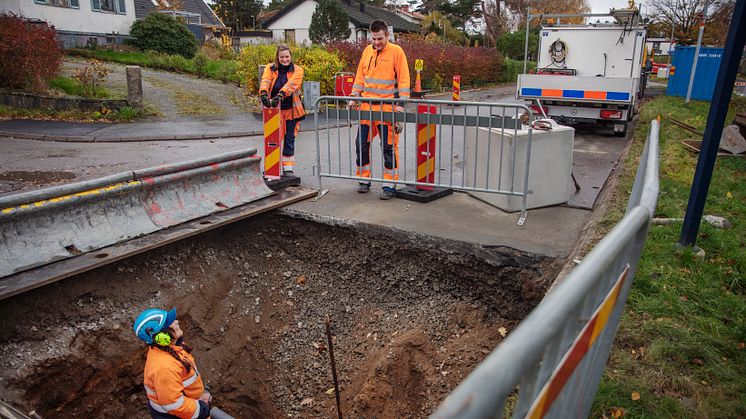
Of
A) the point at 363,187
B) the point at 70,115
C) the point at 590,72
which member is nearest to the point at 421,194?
the point at 363,187

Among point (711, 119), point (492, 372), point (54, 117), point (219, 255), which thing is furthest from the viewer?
point (54, 117)

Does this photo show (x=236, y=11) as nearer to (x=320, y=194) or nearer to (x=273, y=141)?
(x=273, y=141)

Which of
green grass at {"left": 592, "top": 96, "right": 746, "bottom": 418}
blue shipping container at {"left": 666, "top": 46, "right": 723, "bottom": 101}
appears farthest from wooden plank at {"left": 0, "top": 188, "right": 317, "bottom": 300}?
blue shipping container at {"left": 666, "top": 46, "right": 723, "bottom": 101}

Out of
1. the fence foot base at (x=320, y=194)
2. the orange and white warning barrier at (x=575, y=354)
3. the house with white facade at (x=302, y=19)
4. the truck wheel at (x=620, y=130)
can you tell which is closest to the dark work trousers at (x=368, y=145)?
the fence foot base at (x=320, y=194)

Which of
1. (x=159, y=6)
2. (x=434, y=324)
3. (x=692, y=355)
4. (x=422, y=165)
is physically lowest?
(x=434, y=324)

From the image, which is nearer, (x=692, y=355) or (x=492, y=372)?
(x=492, y=372)

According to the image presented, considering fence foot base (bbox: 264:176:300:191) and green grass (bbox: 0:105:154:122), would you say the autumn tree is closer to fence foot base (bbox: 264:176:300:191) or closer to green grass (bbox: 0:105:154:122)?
green grass (bbox: 0:105:154:122)

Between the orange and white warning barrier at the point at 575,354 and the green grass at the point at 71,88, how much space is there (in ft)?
52.0

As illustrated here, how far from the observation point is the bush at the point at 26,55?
13.1m

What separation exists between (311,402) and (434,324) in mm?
1357

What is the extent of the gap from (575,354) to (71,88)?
17082 mm

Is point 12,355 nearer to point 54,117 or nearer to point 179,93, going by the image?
point 54,117

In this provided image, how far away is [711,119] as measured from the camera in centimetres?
443

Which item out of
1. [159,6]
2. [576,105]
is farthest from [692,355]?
[159,6]
